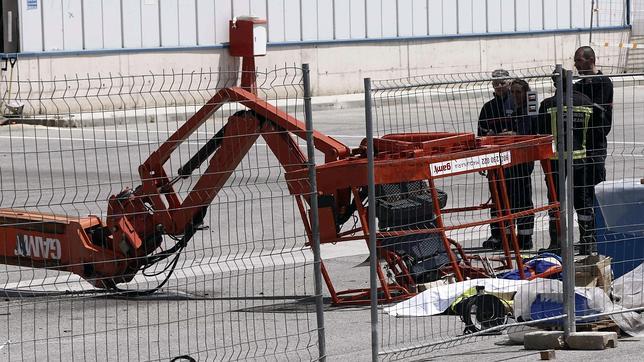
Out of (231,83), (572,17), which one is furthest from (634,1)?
(231,83)

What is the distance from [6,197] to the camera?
1524 cm

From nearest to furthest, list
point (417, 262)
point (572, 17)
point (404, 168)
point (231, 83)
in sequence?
point (404, 168), point (417, 262), point (231, 83), point (572, 17)

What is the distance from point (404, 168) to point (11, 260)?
301 centimetres

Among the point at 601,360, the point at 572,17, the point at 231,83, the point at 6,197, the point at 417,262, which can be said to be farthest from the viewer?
the point at 572,17

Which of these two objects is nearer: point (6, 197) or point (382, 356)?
point (382, 356)

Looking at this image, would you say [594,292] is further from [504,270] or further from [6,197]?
[6,197]

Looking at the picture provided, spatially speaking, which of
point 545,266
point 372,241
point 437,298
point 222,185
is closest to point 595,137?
point 545,266

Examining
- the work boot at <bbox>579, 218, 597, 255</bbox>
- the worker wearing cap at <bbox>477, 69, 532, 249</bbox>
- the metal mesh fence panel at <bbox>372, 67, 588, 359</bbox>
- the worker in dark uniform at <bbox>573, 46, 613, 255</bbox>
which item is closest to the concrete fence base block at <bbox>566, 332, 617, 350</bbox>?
the metal mesh fence panel at <bbox>372, 67, 588, 359</bbox>

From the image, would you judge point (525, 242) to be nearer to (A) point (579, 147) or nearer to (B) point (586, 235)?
(B) point (586, 235)

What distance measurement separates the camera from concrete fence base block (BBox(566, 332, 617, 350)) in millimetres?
7914

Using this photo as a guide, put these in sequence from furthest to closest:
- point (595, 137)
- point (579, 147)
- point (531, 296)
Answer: point (595, 137) → point (579, 147) → point (531, 296)

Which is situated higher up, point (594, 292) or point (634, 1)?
point (634, 1)

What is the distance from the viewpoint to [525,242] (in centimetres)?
1153

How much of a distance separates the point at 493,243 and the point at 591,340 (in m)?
3.47
